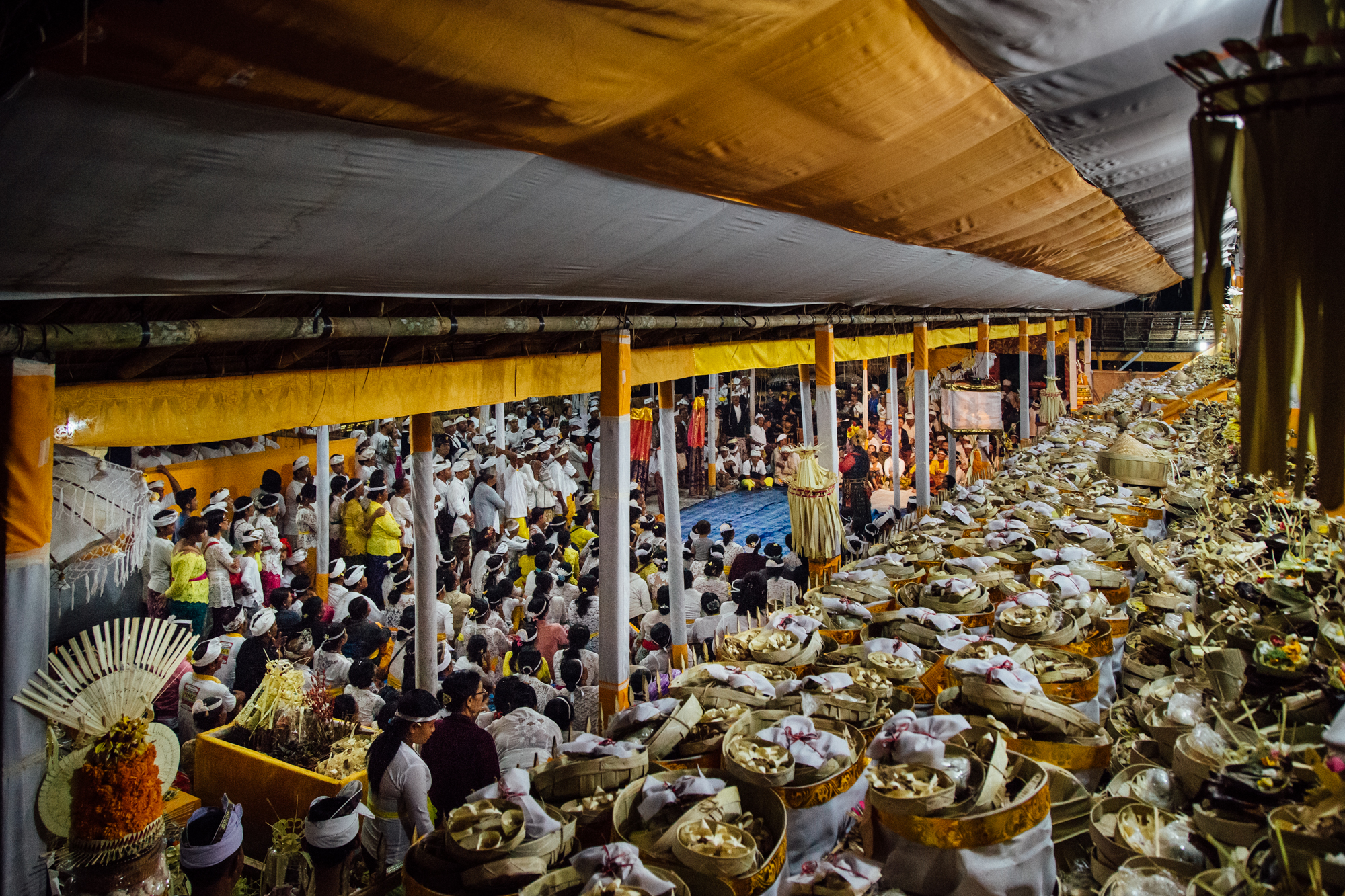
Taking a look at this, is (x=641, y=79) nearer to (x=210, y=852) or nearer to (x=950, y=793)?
(x=950, y=793)

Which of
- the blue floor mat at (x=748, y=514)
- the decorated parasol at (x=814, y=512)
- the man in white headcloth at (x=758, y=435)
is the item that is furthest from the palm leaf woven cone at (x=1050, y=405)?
the decorated parasol at (x=814, y=512)

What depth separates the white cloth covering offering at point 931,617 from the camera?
391 cm

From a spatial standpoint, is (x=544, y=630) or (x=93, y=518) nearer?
(x=93, y=518)

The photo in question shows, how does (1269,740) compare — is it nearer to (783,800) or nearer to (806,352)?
(783,800)

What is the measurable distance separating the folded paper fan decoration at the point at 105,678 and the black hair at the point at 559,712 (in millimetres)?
2259

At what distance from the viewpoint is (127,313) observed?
3131 mm

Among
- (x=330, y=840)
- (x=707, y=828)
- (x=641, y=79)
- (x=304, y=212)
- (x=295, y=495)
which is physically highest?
(x=641, y=79)

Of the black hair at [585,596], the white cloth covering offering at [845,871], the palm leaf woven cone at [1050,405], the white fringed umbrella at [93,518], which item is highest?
the palm leaf woven cone at [1050,405]

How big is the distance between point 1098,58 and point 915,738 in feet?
6.28

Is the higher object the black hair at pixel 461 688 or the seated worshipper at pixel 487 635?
the black hair at pixel 461 688

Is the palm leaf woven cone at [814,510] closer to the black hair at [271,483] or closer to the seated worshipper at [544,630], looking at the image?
the seated worshipper at [544,630]

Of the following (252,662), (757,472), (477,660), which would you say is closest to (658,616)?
(477,660)

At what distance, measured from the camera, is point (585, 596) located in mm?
7242

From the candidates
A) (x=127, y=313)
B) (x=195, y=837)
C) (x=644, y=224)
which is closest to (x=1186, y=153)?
(x=644, y=224)
